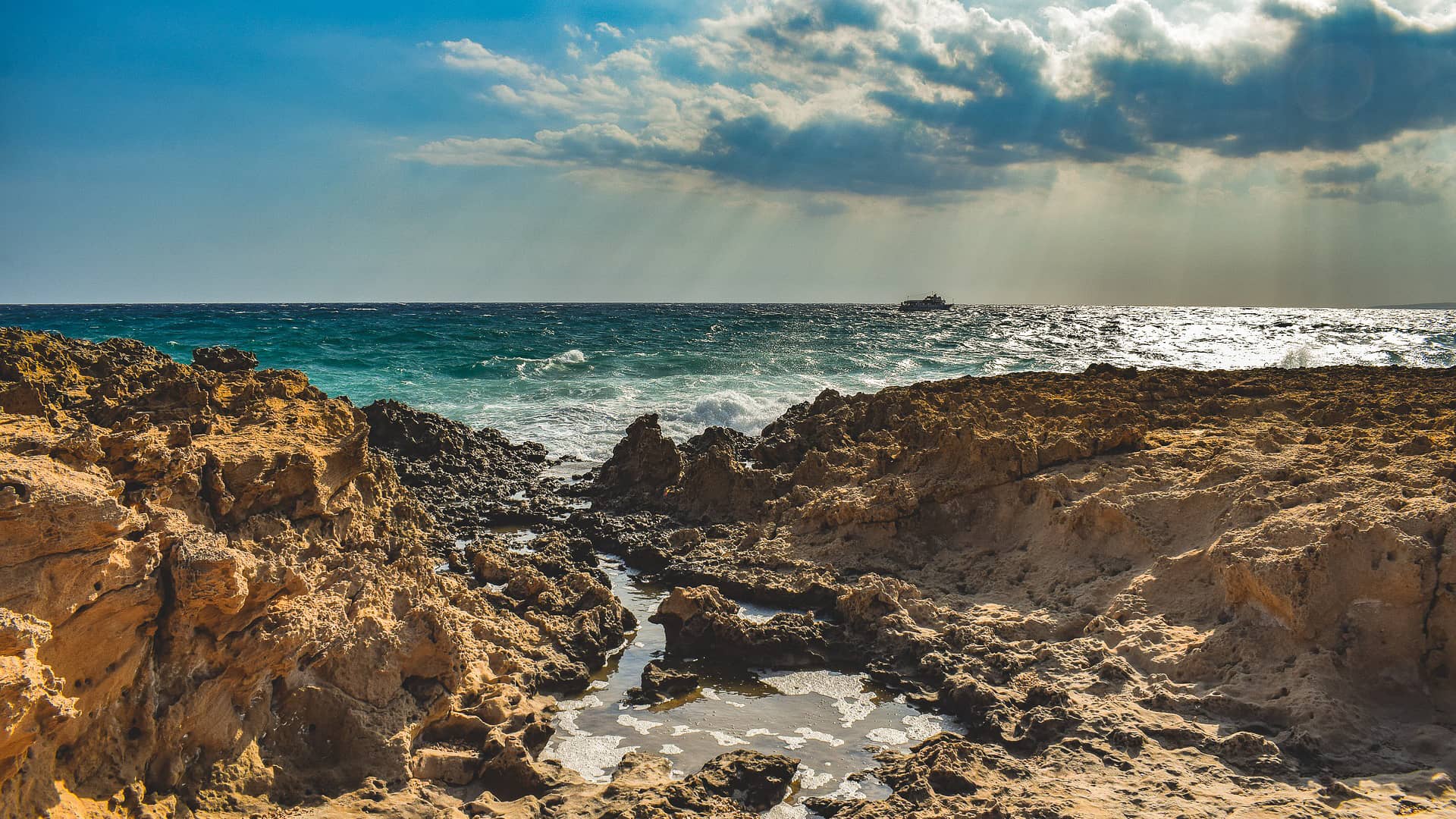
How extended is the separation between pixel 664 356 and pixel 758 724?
83.2 ft

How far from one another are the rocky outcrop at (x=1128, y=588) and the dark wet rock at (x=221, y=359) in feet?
11.7

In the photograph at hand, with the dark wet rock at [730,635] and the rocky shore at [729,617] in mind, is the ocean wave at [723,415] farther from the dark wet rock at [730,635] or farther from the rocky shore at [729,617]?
the dark wet rock at [730,635]

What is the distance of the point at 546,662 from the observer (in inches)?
212

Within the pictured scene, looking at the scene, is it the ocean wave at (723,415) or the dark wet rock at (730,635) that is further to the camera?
the ocean wave at (723,415)

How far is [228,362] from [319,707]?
3.27 metres

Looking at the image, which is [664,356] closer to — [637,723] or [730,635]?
[730,635]

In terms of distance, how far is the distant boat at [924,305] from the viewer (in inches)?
3406

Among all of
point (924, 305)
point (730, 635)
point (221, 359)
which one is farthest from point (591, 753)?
point (924, 305)

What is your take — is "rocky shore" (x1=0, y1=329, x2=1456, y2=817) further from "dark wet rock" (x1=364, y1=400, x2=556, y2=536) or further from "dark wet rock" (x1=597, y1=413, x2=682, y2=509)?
"dark wet rock" (x1=597, y1=413, x2=682, y2=509)

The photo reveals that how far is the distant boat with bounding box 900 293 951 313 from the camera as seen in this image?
3406 inches

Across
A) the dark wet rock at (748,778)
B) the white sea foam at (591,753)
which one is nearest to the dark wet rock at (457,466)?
the white sea foam at (591,753)

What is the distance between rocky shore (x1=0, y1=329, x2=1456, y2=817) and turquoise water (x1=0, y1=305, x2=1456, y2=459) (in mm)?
7894

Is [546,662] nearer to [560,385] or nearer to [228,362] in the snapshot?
[228,362]

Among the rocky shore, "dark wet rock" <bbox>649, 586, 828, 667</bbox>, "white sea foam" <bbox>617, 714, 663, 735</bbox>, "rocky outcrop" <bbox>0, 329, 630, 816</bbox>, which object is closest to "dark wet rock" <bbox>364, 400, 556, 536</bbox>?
the rocky shore
